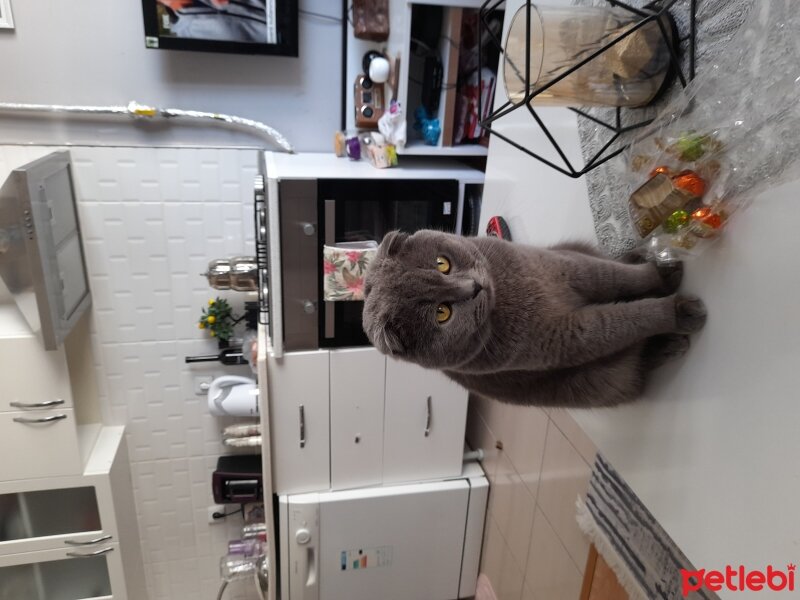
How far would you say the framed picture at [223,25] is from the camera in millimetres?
1363

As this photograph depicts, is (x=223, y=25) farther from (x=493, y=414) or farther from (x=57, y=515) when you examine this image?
(x=57, y=515)

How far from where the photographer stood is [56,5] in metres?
1.36

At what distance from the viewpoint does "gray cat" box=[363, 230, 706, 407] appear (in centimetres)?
54

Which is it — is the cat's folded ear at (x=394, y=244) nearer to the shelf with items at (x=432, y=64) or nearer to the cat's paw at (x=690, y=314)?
the cat's paw at (x=690, y=314)

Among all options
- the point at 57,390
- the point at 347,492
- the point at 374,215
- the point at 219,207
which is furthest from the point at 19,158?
the point at 347,492

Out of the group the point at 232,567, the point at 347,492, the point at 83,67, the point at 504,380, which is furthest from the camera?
the point at 232,567

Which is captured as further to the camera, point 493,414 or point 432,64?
point 493,414

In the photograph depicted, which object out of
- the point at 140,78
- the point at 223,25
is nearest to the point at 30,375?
the point at 140,78

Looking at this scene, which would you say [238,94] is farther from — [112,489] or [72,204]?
[112,489]

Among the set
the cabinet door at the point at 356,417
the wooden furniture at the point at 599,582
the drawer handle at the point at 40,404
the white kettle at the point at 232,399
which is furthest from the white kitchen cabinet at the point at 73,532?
the wooden furniture at the point at 599,582

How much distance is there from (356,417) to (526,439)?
17.0 inches

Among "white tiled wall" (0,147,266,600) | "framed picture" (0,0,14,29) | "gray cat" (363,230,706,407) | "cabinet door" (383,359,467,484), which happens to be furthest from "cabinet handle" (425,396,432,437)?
"framed picture" (0,0,14,29)

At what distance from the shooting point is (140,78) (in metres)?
1.46

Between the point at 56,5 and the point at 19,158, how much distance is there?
0.39 meters
